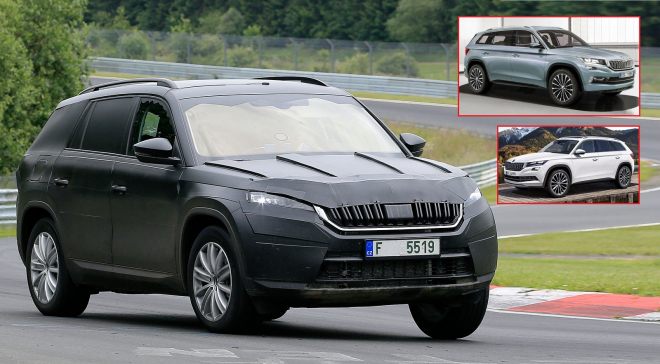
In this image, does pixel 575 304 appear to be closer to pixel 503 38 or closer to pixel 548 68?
pixel 548 68

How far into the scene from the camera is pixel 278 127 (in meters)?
8.42

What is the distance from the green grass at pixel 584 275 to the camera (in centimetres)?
1370

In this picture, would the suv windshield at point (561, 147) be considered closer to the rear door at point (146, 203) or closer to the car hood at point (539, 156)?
the car hood at point (539, 156)

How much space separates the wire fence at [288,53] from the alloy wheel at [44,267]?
119ft

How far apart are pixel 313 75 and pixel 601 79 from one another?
30642 millimetres

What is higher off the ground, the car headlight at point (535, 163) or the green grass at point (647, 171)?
the car headlight at point (535, 163)

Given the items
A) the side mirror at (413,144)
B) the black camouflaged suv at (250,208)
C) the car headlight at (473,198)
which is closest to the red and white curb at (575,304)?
the side mirror at (413,144)

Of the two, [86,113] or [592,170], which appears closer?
[86,113]

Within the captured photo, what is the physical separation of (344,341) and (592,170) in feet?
54.7

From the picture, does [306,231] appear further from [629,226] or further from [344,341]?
[629,226]

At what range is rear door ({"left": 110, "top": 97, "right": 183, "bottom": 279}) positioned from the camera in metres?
8.16

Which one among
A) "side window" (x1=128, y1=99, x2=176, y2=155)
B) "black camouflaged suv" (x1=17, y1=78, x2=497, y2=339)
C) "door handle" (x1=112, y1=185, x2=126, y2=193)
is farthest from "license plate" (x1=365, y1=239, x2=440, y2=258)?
"door handle" (x1=112, y1=185, x2=126, y2=193)

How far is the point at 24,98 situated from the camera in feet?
114

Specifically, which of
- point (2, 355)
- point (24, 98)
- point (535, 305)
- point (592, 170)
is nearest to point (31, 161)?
point (2, 355)
